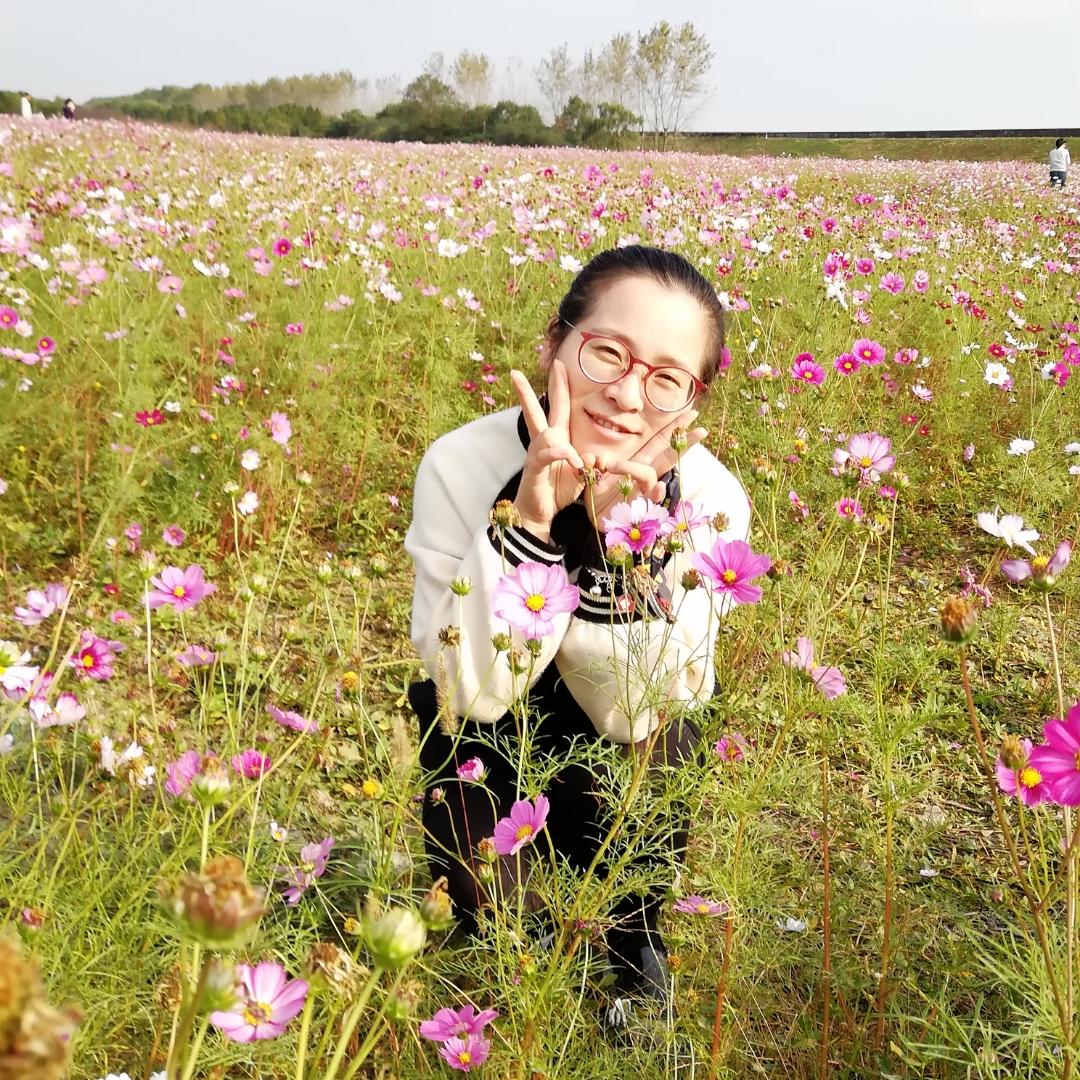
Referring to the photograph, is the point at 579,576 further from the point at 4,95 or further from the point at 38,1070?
the point at 4,95

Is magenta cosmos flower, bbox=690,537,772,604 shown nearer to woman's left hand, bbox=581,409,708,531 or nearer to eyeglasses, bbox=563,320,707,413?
woman's left hand, bbox=581,409,708,531

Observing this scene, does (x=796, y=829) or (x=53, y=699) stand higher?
(x=53, y=699)

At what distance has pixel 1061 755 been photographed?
2.21ft

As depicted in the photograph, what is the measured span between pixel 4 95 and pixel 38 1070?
31.4 metres

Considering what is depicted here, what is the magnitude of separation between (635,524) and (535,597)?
144mm

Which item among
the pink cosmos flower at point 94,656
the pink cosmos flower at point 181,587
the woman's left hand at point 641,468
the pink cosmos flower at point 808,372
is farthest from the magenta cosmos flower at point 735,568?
the pink cosmos flower at point 808,372

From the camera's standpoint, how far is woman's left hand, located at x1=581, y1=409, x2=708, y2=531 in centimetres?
101

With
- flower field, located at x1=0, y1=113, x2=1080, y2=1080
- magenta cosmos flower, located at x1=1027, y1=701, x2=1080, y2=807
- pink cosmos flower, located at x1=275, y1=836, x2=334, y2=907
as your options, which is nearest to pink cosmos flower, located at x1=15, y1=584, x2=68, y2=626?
flower field, located at x1=0, y1=113, x2=1080, y2=1080

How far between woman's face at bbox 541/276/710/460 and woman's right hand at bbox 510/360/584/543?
3 cm

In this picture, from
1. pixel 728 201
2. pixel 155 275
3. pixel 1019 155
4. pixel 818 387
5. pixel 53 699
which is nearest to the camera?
pixel 53 699

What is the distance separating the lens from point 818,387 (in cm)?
291

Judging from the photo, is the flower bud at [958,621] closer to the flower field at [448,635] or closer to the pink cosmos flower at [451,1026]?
the flower field at [448,635]

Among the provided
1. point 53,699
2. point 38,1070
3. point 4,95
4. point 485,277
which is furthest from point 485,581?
point 4,95

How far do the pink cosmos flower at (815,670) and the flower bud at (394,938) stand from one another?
54cm
